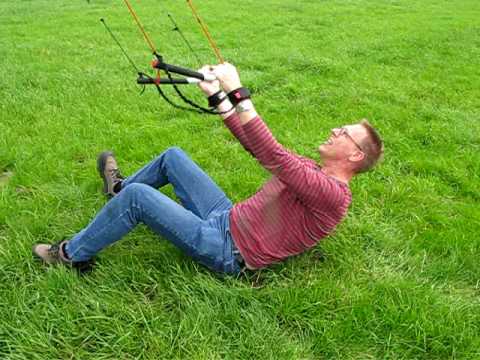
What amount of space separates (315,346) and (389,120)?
4.30 m

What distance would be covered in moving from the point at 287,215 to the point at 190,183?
94cm

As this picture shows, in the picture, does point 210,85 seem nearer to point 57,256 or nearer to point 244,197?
point 57,256

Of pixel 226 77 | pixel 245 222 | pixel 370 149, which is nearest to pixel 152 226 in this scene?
pixel 245 222

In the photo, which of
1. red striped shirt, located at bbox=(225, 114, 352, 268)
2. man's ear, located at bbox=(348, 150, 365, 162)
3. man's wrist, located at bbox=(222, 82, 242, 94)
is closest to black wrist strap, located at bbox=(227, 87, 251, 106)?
man's wrist, located at bbox=(222, 82, 242, 94)

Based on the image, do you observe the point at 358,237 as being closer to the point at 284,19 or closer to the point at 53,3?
the point at 284,19

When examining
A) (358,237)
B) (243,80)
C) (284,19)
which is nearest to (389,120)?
(243,80)

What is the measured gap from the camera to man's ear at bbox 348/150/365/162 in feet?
10.2

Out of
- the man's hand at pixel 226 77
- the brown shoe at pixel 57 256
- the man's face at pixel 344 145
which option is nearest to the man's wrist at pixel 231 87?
the man's hand at pixel 226 77

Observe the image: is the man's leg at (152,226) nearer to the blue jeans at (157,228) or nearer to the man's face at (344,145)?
the blue jeans at (157,228)

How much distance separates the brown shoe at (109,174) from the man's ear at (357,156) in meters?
1.99

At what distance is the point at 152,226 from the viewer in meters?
3.13

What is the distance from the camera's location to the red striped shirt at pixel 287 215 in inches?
110

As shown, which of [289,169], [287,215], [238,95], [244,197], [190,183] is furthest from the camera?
[244,197]

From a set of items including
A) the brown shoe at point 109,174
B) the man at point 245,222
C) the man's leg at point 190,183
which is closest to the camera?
the man at point 245,222
